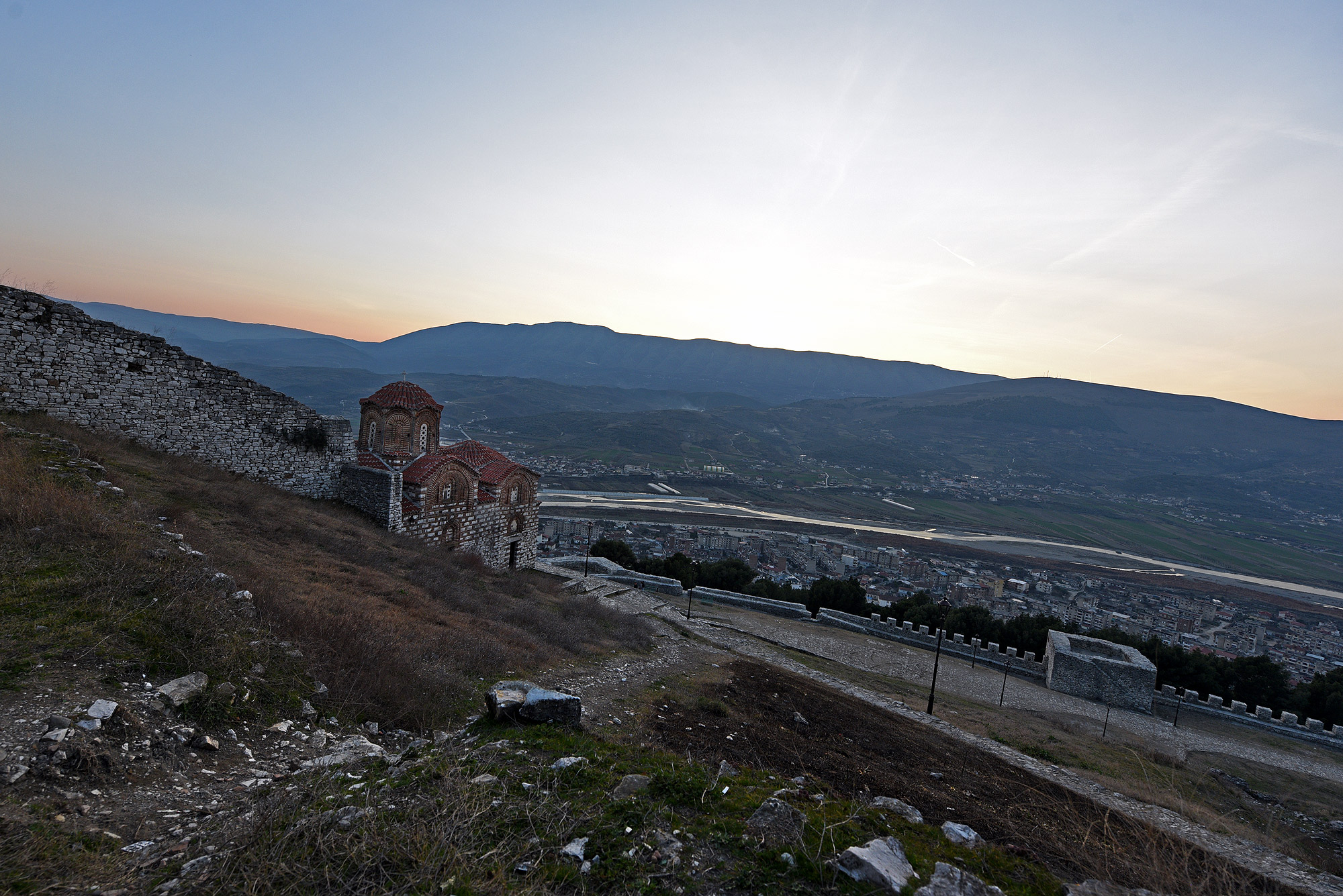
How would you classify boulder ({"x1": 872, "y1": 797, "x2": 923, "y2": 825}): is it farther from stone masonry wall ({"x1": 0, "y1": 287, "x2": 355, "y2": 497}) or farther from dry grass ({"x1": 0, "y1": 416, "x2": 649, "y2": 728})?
stone masonry wall ({"x1": 0, "y1": 287, "x2": 355, "y2": 497})

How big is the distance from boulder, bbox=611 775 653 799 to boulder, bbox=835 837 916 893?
1514 mm

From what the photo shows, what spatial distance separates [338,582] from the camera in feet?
30.1

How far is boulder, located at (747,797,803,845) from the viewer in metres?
3.65

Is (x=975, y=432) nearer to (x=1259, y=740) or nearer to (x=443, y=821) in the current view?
(x=1259, y=740)

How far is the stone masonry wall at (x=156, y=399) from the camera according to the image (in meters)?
10.7

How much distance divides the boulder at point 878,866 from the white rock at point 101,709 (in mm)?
5158

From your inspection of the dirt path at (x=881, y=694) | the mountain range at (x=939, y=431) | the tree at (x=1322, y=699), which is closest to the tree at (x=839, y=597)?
the dirt path at (x=881, y=694)

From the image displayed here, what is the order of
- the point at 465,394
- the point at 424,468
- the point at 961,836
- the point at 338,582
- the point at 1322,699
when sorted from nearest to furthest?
the point at 961,836
the point at 338,582
the point at 424,468
the point at 1322,699
the point at 465,394

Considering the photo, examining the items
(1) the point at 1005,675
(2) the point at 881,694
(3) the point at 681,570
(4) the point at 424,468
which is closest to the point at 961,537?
(3) the point at 681,570

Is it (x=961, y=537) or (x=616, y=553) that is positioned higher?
(x=616, y=553)

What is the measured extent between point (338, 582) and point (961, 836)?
9.39 meters

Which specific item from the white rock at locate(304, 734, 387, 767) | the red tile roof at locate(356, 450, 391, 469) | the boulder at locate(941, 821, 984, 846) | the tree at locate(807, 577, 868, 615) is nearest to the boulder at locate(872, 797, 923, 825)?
the boulder at locate(941, 821, 984, 846)

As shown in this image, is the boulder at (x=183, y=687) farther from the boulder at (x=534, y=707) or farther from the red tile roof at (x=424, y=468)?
the red tile roof at (x=424, y=468)

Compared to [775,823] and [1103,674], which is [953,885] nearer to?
[775,823]
